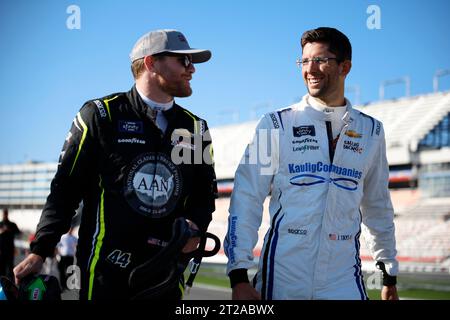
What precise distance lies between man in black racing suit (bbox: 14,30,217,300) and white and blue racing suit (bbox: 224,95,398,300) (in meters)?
0.30

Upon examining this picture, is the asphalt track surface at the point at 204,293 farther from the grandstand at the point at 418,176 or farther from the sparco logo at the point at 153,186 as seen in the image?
the grandstand at the point at 418,176

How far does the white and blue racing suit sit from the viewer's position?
315 cm

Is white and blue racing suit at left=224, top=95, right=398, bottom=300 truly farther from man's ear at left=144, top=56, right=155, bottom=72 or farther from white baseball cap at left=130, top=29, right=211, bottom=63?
man's ear at left=144, top=56, right=155, bottom=72

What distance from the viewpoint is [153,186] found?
10.8ft

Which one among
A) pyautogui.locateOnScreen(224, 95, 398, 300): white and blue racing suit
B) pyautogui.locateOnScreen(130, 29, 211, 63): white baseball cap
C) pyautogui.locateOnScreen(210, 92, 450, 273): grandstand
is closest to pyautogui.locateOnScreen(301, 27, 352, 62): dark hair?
pyautogui.locateOnScreen(224, 95, 398, 300): white and blue racing suit

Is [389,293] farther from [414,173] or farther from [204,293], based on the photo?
[414,173]

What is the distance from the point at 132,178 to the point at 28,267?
0.69 m

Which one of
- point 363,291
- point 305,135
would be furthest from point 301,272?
point 305,135

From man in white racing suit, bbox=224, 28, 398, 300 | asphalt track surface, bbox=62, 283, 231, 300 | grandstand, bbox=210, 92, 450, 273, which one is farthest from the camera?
grandstand, bbox=210, 92, 450, 273

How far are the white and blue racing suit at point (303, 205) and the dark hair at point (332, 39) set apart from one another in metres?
0.32

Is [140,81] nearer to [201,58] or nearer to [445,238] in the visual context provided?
[201,58]

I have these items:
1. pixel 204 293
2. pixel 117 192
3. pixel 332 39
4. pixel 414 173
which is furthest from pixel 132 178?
pixel 414 173

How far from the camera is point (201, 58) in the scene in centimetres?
361
